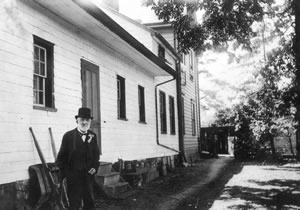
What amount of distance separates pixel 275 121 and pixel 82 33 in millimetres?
13477

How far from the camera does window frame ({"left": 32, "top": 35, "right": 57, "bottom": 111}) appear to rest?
7080mm

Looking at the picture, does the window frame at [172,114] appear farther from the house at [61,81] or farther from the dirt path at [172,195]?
the dirt path at [172,195]

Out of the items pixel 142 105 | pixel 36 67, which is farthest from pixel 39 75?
pixel 142 105

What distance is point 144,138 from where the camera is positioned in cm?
1352

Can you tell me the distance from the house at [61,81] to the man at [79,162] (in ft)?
3.53

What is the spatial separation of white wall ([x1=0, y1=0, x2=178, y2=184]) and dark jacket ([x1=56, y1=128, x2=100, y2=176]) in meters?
1.04

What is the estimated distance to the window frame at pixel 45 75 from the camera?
7080 millimetres

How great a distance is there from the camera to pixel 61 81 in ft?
25.5

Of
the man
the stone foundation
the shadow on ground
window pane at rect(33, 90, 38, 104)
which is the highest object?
window pane at rect(33, 90, 38, 104)

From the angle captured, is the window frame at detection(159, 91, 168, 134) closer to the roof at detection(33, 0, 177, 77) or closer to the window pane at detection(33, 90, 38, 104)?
the roof at detection(33, 0, 177, 77)

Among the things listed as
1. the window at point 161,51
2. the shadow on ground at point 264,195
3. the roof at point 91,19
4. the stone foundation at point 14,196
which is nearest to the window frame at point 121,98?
the roof at point 91,19

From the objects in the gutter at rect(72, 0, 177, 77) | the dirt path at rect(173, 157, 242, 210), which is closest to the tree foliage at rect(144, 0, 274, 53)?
the gutter at rect(72, 0, 177, 77)

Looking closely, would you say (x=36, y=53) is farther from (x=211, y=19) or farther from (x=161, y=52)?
(x=161, y=52)

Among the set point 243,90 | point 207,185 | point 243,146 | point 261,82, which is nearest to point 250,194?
point 207,185
